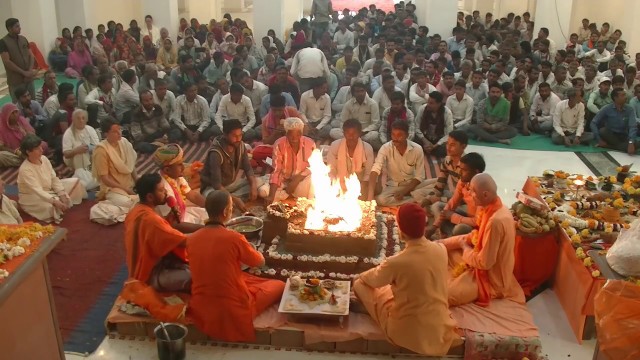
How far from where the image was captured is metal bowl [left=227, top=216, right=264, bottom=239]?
18.7 ft

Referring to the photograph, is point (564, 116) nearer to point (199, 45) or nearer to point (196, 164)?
point (196, 164)

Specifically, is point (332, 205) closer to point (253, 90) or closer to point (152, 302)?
point (152, 302)

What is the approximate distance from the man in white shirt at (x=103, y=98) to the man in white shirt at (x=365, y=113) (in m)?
3.44

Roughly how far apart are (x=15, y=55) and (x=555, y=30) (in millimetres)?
11623

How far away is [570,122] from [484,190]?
5.35 metres

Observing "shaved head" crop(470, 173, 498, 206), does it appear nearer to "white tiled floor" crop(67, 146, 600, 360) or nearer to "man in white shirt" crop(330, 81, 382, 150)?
"white tiled floor" crop(67, 146, 600, 360)

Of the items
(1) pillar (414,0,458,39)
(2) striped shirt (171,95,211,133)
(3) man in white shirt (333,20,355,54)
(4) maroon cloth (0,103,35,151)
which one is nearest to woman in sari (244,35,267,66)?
(3) man in white shirt (333,20,355,54)

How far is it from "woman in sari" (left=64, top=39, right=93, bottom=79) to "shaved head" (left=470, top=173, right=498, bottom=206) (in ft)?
35.6

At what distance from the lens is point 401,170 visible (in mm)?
7023

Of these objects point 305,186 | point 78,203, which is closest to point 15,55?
point 78,203

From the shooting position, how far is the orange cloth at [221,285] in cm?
441

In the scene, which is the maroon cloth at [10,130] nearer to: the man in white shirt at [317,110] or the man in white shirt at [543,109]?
the man in white shirt at [317,110]

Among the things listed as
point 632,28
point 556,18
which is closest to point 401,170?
point 632,28

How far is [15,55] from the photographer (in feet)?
33.3
